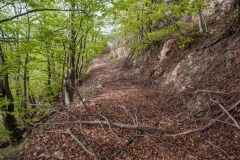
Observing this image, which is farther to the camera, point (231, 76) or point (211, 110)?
point (231, 76)

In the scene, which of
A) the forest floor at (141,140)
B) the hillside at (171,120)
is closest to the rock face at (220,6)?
the hillside at (171,120)

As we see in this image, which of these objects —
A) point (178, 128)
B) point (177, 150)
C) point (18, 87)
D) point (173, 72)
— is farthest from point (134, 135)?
point (18, 87)

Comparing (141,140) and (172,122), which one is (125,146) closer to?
(141,140)

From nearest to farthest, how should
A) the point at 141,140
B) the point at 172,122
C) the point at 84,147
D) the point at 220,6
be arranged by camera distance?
the point at 84,147 → the point at 141,140 → the point at 172,122 → the point at 220,6

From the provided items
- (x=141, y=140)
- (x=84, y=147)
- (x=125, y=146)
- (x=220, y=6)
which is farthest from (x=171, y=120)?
(x=220, y=6)

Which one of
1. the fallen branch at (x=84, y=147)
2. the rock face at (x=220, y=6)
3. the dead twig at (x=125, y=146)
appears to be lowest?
the dead twig at (x=125, y=146)

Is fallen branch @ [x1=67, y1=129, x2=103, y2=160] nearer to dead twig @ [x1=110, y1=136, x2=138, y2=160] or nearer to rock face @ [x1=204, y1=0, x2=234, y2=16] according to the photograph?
dead twig @ [x1=110, y1=136, x2=138, y2=160]

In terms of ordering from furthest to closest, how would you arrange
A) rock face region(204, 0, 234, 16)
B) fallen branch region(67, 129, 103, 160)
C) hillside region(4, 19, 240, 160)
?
rock face region(204, 0, 234, 16)
hillside region(4, 19, 240, 160)
fallen branch region(67, 129, 103, 160)

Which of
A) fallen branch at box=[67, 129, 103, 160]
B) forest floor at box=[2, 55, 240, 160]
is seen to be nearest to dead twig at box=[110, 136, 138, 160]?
forest floor at box=[2, 55, 240, 160]

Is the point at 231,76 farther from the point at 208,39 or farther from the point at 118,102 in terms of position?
the point at 118,102

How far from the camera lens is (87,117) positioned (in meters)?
5.30

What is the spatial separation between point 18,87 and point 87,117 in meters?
6.33

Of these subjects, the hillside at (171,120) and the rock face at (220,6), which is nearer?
the hillside at (171,120)

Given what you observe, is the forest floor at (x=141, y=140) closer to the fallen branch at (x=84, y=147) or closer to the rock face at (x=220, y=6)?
the fallen branch at (x=84, y=147)
